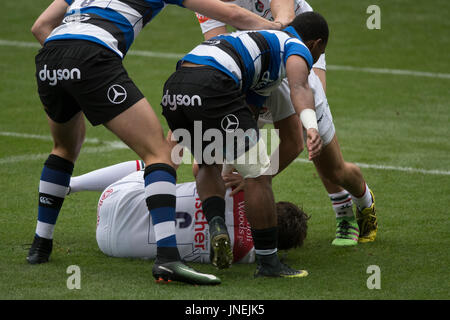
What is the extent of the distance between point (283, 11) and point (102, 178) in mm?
1792

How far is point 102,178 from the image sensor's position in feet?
20.0

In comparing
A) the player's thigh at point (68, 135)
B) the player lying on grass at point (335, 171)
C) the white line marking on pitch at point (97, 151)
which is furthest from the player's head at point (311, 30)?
the white line marking on pitch at point (97, 151)

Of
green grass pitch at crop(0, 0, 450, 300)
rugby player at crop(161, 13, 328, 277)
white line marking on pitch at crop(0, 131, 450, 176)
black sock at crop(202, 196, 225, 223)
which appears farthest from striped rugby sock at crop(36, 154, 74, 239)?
white line marking on pitch at crop(0, 131, 450, 176)

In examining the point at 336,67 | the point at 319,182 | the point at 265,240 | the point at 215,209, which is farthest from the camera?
the point at 336,67

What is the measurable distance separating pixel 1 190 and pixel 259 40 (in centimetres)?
317

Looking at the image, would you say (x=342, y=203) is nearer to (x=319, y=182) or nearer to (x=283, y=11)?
(x=283, y=11)

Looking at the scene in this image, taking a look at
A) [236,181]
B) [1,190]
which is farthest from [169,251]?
[1,190]

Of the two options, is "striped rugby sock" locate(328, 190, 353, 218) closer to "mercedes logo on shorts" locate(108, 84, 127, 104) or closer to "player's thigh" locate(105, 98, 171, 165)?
"player's thigh" locate(105, 98, 171, 165)

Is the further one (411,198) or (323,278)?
(411,198)

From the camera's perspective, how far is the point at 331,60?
1351cm

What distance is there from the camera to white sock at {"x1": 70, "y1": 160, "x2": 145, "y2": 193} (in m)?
6.08

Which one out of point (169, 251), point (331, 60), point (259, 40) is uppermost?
point (259, 40)

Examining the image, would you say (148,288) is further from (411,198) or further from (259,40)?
(411,198)

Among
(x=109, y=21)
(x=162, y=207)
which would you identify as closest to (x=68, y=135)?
(x=109, y=21)
